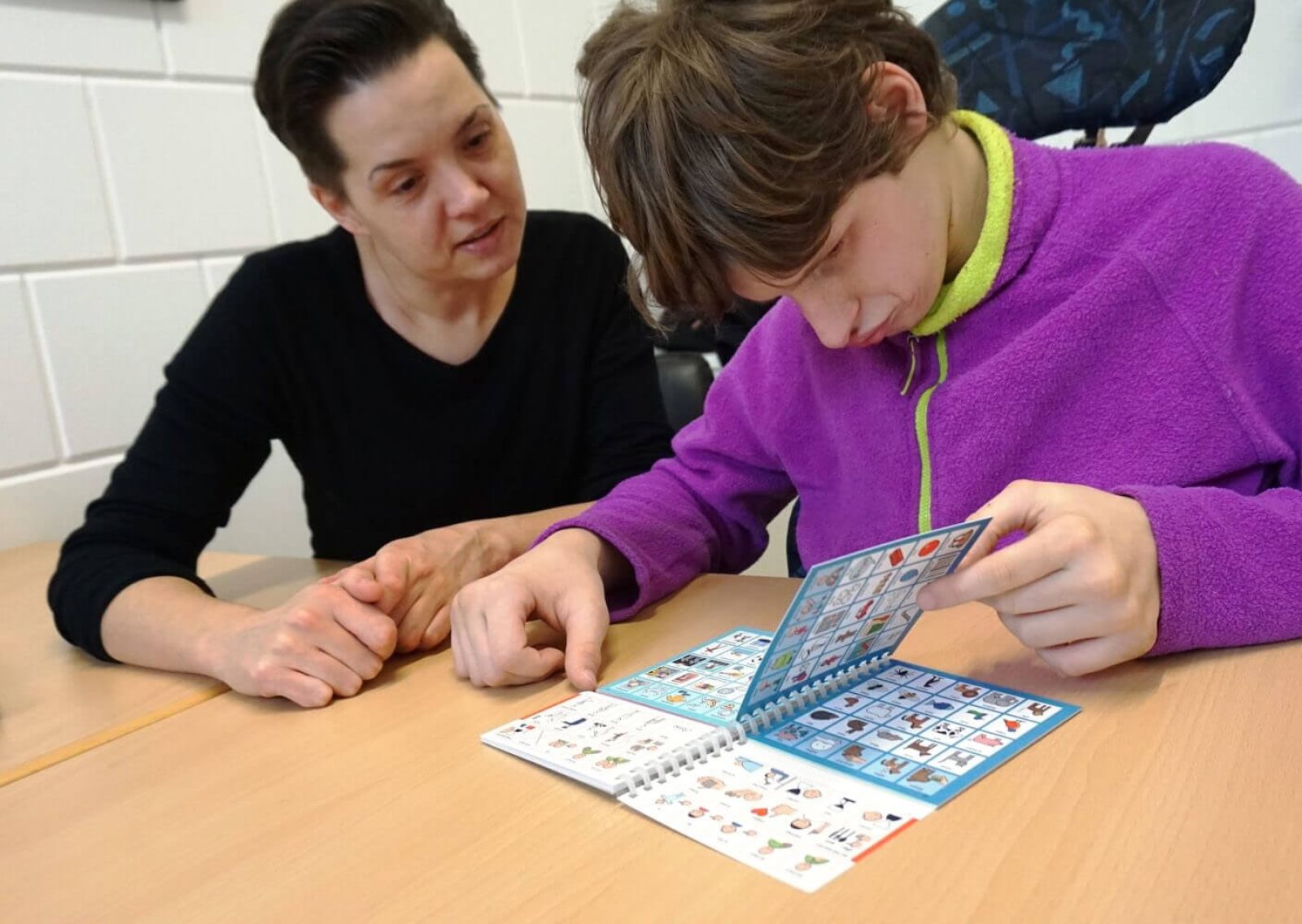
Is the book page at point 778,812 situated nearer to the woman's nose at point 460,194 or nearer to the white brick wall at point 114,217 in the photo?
the woman's nose at point 460,194

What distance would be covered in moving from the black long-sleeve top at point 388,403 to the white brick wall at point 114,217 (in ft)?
1.14

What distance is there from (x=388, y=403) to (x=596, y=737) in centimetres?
73

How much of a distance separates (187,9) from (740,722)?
1452 millimetres

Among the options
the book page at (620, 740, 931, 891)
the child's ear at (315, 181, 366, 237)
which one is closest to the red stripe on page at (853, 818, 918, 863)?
the book page at (620, 740, 931, 891)

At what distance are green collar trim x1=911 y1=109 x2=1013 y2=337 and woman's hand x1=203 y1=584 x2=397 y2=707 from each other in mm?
481

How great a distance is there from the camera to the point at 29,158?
1.36 metres

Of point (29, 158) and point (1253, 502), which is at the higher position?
point (29, 158)

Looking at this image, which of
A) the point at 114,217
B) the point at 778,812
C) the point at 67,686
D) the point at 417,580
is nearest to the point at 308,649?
the point at 417,580

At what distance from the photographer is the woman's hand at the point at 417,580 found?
81 cm

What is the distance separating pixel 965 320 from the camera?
788 mm

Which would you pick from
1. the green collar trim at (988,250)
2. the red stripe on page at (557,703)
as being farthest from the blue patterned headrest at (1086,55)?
the red stripe on page at (557,703)

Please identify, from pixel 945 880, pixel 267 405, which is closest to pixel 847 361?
pixel 945 880

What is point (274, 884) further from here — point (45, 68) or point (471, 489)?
point (45, 68)

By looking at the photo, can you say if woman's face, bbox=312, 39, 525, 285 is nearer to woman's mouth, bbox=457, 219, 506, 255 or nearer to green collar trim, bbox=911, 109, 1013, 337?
woman's mouth, bbox=457, 219, 506, 255
